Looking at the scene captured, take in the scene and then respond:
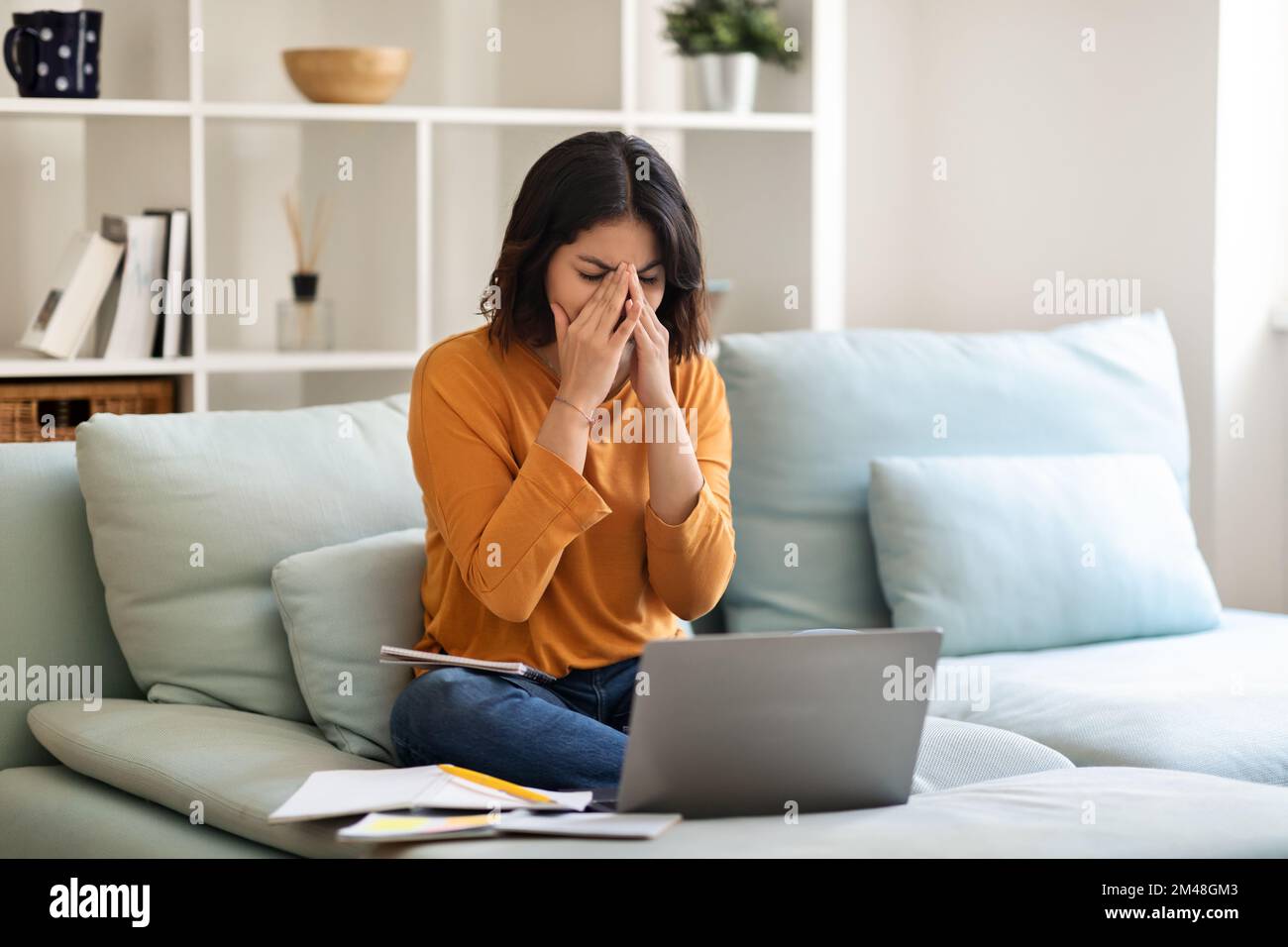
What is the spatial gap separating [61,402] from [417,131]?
79cm

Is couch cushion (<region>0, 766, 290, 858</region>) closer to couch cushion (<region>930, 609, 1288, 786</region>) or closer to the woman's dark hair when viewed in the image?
the woman's dark hair

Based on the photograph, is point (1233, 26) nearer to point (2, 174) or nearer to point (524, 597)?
point (524, 597)

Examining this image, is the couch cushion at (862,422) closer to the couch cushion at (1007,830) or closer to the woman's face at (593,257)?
the woman's face at (593,257)

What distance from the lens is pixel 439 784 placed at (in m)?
1.32

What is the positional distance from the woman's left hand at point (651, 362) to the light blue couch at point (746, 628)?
1.21 ft

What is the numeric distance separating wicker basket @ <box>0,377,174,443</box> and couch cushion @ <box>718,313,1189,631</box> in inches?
40.4

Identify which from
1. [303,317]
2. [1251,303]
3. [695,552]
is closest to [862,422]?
[695,552]

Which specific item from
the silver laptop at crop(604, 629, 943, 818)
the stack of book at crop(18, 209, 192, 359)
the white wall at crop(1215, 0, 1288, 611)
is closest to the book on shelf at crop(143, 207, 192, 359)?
the stack of book at crop(18, 209, 192, 359)

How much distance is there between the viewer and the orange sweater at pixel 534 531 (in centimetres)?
157

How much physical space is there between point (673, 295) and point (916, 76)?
1.95 metres

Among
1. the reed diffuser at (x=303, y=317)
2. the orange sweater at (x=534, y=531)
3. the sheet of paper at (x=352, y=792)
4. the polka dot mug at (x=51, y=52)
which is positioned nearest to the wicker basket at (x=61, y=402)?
the reed diffuser at (x=303, y=317)

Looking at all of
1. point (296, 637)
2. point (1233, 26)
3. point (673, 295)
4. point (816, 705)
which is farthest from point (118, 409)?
point (1233, 26)

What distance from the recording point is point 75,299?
2.61 metres

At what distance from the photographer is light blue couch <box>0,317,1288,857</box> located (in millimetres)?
1340
